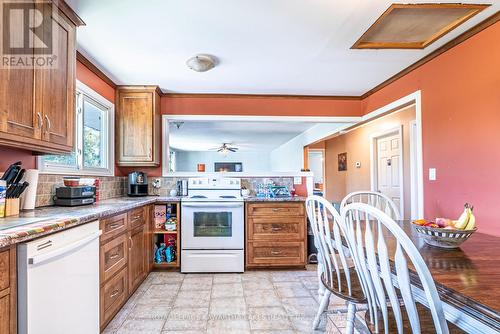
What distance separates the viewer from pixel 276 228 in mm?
3408

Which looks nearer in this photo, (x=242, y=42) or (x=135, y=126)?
(x=242, y=42)

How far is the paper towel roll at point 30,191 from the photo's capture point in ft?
6.33

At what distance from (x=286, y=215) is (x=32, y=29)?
9.11 feet

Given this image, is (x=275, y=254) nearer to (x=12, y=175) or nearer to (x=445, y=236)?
(x=445, y=236)

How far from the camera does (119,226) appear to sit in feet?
7.54

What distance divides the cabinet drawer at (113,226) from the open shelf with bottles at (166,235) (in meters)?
0.93

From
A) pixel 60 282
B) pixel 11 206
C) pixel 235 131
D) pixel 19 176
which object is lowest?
pixel 60 282

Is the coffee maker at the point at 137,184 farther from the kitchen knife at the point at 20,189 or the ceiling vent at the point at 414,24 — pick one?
the ceiling vent at the point at 414,24

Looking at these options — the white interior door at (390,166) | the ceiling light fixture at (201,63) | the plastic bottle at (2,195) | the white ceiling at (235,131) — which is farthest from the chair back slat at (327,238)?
the white ceiling at (235,131)

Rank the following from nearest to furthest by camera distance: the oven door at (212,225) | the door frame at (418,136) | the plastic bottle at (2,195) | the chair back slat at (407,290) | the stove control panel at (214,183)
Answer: the chair back slat at (407,290)
the plastic bottle at (2,195)
the door frame at (418,136)
the oven door at (212,225)
the stove control panel at (214,183)

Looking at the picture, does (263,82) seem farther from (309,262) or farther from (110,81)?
(309,262)

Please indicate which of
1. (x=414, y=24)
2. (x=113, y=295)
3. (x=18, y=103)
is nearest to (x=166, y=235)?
(x=113, y=295)

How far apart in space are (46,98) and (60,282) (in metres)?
1.08

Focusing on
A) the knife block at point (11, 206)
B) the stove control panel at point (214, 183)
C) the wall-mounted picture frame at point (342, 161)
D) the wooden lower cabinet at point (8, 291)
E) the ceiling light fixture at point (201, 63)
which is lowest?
the wooden lower cabinet at point (8, 291)
